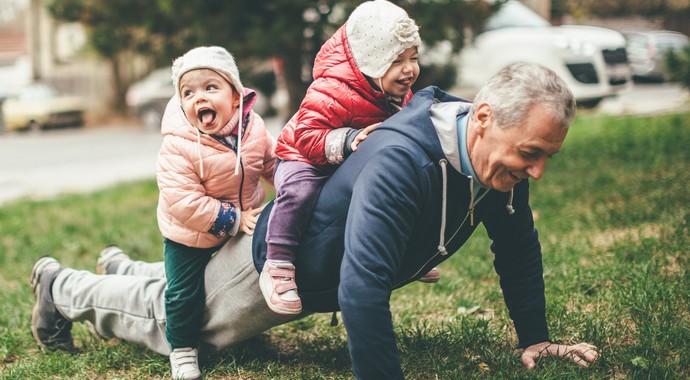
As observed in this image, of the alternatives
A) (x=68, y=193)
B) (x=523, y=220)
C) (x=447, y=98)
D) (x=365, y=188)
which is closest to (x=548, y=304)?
(x=523, y=220)

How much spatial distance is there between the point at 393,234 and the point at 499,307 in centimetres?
162

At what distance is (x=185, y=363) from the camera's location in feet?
10.3

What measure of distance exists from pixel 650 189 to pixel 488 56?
17.5ft

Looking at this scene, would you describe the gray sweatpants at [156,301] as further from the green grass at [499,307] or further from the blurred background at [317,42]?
the blurred background at [317,42]

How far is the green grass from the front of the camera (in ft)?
9.99

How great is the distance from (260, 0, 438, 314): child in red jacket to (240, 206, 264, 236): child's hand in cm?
24

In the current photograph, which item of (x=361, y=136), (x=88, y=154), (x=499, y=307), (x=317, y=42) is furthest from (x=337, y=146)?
(x=88, y=154)

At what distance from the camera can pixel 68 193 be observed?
30.6 feet

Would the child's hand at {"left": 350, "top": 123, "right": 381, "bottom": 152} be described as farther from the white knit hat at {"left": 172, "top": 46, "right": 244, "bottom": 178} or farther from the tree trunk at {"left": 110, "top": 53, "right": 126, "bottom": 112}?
the tree trunk at {"left": 110, "top": 53, "right": 126, "bottom": 112}

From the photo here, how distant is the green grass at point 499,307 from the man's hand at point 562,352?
0.03 metres

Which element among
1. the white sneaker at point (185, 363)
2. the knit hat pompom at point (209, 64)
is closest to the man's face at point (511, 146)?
the knit hat pompom at point (209, 64)

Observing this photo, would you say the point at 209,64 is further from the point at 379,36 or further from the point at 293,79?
the point at 293,79

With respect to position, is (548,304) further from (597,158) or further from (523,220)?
(597,158)

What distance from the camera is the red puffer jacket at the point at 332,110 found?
110 inches
